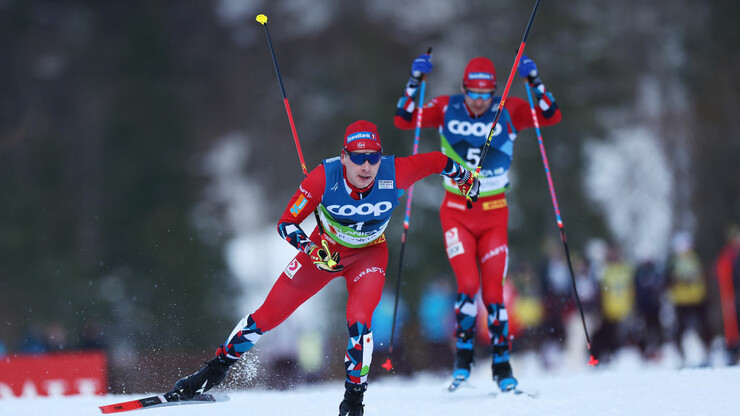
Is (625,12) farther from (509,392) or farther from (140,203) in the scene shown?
(509,392)

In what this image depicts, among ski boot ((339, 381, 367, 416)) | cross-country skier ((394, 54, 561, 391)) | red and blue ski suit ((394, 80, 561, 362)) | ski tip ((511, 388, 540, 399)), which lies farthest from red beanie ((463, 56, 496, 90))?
ski boot ((339, 381, 367, 416))

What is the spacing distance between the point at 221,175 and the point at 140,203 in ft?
7.50

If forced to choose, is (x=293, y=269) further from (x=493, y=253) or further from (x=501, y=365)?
(x=501, y=365)

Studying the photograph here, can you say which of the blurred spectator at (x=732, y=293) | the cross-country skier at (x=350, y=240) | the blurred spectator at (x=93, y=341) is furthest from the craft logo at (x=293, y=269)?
the blurred spectator at (x=732, y=293)

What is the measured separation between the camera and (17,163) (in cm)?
1912

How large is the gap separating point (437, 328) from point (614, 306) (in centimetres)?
203

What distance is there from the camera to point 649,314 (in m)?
10.9

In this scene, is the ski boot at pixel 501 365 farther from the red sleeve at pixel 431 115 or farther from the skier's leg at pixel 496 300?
the red sleeve at pixel 431 115

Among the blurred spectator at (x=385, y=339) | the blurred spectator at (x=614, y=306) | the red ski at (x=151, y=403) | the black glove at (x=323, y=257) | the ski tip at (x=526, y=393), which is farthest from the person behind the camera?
the blurred spectator at (x=614, y=306)

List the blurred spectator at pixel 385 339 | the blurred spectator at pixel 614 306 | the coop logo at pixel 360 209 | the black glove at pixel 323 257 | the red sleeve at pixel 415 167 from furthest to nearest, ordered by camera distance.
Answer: the blurred spectator at pixel 614 306 < the blurred spectator at pixel 385 339 < the red sleeve at pixel 415 167 < the coop logo at pixel 360 209 < the black glove at pixel 323 257

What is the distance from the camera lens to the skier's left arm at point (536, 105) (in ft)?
23.7

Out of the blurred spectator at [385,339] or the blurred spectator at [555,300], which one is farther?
the blurred spectator at [555,300]

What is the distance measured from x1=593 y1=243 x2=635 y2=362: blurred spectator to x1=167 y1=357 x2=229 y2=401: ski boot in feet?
18.6

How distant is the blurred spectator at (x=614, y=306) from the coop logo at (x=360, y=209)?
558 centimetres
